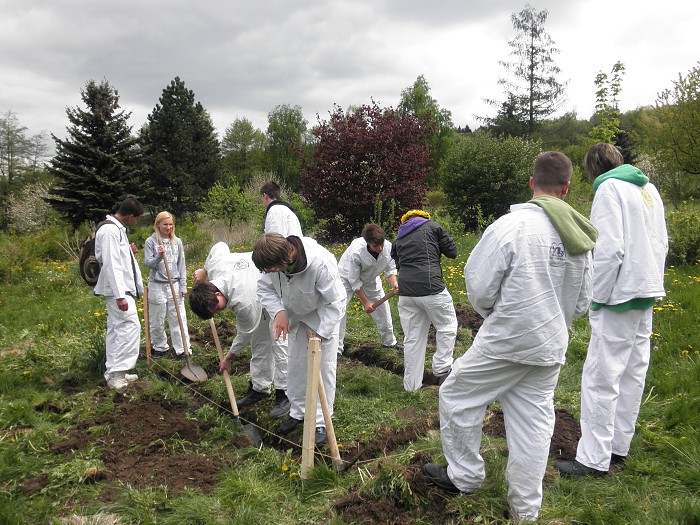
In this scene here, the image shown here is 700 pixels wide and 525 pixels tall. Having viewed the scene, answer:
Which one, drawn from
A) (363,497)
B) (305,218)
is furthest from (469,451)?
(305,218)

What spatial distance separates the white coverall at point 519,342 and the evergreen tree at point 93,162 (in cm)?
2574

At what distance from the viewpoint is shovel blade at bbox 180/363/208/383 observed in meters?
5.70

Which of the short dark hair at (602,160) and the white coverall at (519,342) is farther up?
the short dark hair at (602,160)

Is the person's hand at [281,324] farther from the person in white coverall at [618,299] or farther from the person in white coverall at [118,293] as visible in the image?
the person in white coverall at [118,293]

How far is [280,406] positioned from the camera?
4.86 m

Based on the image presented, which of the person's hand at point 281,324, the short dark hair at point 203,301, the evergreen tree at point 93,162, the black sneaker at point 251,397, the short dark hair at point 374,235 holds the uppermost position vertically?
the evergreen tree at point 93,162

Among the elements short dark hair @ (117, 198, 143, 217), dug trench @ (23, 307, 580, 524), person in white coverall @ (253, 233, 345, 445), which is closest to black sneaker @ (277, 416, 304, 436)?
person in white coverall @ (253, 233, 345, 445)

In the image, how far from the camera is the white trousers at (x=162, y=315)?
6.68 meters

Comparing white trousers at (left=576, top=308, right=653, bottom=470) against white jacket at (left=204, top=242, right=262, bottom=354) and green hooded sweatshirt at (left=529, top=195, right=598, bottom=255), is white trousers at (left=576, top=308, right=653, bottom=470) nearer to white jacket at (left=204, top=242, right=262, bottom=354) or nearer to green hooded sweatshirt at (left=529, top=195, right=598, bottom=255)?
green hooded sweatshirt at (left=529, top=195, right=598, bottom=255)

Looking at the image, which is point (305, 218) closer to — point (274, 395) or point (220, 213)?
point (220, 213)

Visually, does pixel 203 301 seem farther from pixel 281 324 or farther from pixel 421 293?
pixel 421 293

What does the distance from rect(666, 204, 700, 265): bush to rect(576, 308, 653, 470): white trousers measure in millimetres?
6596

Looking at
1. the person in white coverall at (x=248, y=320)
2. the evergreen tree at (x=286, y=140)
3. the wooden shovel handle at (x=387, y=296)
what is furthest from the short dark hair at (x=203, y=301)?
the evergreen tree at (x=286, y=140)

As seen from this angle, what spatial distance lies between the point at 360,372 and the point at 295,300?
214cm
